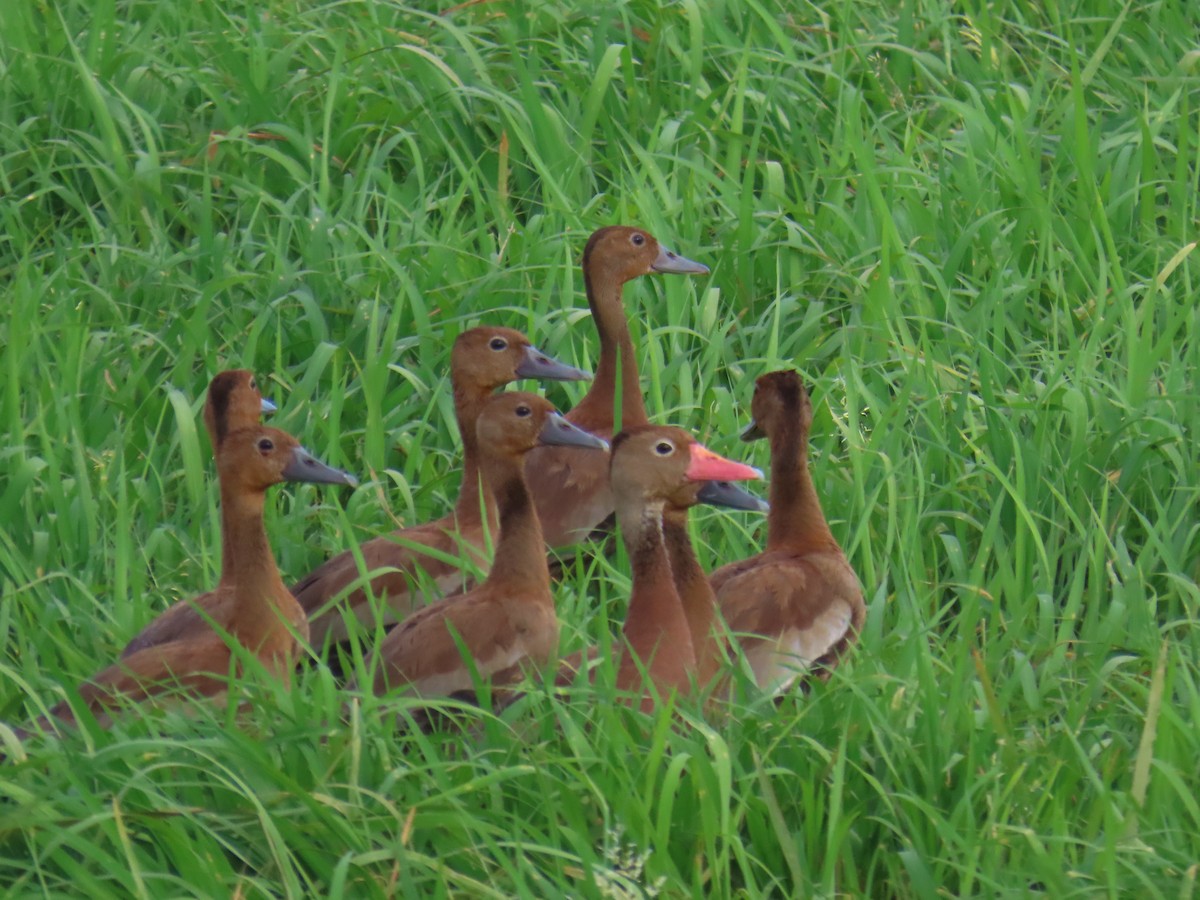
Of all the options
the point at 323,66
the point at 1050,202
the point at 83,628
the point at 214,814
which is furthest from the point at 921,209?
the point at 214,814

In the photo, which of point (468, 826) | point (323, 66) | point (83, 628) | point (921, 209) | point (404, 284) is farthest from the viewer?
point (323, 66)

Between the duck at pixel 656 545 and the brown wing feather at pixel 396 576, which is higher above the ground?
the duck at pixel 656 545

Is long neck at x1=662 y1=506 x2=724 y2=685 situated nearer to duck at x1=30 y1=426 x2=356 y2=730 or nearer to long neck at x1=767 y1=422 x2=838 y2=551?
long neck at x1=767 y1=422 x2=838 y2=551

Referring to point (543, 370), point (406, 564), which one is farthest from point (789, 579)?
point (543, 370)

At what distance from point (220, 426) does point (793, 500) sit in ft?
4.29

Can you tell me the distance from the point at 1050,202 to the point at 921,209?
0.35 m

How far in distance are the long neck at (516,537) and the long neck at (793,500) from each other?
1.79 feet

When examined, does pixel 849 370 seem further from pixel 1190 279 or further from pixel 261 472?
pixel 261 472

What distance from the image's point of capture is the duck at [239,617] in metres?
3.95

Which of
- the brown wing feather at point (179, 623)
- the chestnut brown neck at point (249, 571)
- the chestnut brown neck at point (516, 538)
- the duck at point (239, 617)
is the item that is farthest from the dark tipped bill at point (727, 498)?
the brown wing feather at point (179, 623)

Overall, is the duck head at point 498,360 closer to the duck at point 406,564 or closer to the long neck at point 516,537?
the duck at point 406,564

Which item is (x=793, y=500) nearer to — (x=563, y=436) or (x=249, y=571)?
(x=563, y=436)

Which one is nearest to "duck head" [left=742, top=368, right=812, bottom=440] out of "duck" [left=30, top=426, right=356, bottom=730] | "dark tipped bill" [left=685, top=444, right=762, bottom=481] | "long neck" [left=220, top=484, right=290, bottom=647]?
"dark tipped bill" [left=685, top=444, right=762, bottom=481]

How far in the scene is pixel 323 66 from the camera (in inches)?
260
